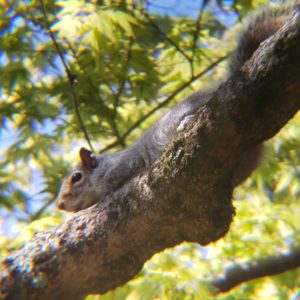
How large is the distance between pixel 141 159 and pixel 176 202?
39.0 inches

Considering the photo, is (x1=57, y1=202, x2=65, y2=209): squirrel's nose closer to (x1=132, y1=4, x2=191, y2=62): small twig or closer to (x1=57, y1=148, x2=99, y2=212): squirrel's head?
(x1=57, y1=148, x2=99, y2=212): squirrel's head

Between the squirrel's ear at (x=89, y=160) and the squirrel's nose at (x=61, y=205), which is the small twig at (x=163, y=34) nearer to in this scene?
the squirrel's ear at (x=89, y=160)

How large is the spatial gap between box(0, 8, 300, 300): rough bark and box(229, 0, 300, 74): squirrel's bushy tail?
2.12 feet

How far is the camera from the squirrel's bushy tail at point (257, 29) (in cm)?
206

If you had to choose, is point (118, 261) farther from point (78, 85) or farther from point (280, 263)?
point (78, 85)

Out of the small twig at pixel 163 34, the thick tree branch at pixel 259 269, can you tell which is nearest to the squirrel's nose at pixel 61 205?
Answer: the thick tree branch at pixel 259 269

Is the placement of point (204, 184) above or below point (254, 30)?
below

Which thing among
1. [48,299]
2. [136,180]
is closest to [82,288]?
[48,299]

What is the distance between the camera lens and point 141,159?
2691 mm

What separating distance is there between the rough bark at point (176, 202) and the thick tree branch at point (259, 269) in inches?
36.7

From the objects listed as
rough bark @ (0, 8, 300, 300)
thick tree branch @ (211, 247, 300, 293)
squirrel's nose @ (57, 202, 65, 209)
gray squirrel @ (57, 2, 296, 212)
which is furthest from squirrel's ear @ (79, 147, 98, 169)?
thick tree branch @ (211, 247, 300, 293)

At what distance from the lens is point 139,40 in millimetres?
3189

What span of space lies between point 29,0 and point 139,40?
0.81 meters

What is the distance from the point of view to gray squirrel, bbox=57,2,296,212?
2.17 meters
